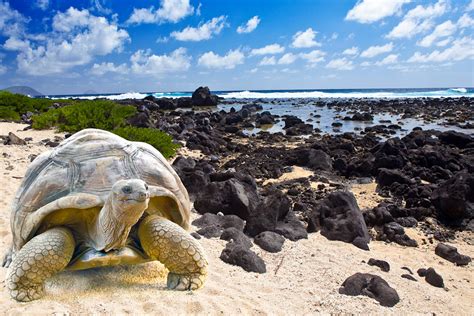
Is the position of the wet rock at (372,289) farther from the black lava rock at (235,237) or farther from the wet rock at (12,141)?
the wet rock at (12,141)

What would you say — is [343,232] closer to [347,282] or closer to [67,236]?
[347,282]

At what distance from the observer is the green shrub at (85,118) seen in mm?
15141

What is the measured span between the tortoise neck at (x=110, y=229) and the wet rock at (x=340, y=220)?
3638mm

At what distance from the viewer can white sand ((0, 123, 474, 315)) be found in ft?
10.9

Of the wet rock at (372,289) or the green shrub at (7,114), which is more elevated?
the green shrub at (7,114)

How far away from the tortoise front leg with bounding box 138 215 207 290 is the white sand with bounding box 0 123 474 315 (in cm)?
12

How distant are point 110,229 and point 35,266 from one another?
66 centimetres

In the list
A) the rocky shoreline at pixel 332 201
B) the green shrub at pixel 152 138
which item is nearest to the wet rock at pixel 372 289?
the rocky shoreline at pixel 332 201

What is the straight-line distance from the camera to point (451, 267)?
5.70 m

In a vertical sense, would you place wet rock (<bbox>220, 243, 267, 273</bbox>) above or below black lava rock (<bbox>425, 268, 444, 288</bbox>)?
above

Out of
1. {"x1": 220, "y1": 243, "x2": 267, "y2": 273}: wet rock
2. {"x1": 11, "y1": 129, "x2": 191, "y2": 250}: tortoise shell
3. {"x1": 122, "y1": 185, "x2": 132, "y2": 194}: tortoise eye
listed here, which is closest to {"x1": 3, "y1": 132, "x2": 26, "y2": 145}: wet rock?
{"x1": 11, "y1": 129, "x2": 191, "y2": 250}: tortoise shell

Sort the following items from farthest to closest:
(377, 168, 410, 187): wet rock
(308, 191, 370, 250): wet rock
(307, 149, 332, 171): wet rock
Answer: (307, 149, 332, 171): wet rock → (377, 168, 410, 187): wet rock → (308, 191, 370, 250): wet rock

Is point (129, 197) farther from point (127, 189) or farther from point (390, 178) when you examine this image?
point (390, 178)

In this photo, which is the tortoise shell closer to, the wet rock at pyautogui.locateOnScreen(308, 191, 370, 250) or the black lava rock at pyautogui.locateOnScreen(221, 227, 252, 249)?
the black lava rock at pyautogui.locateOnScreen(221, 227, 252, 249)
